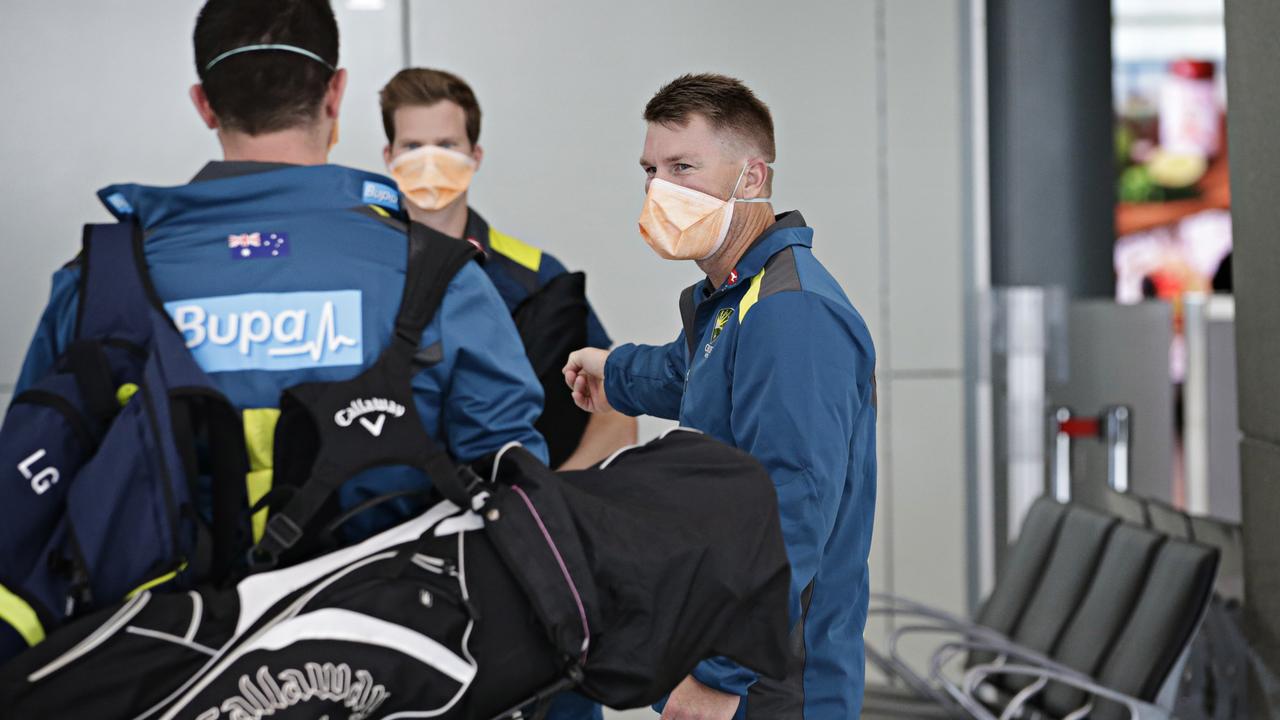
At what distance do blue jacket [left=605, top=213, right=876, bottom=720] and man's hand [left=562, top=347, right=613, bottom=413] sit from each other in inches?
0.8

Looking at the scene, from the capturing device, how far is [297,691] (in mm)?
818

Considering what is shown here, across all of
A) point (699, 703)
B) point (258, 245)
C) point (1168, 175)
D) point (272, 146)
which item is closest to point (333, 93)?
point (272, 146)

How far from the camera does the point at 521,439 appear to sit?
1138 millimetres

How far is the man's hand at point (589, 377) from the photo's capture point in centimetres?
127

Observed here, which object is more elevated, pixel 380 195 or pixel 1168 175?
pixel 1168 175

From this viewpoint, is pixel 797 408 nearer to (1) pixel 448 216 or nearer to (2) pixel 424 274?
(2) pixel 424 274

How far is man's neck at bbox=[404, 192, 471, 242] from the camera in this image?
1986 millimetres

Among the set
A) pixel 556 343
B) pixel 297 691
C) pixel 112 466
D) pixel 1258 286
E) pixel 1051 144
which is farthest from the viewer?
pixel 1051 144

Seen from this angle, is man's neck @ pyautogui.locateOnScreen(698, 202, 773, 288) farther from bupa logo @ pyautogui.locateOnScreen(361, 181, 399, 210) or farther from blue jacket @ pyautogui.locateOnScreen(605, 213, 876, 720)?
bupa logo @ pyautogui.locateOnScreen(361, 181, 399, 210)

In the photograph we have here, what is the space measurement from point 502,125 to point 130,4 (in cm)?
96

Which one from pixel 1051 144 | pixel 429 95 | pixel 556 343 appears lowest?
pixel 556 343

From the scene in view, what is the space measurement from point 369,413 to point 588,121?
5.35 ft

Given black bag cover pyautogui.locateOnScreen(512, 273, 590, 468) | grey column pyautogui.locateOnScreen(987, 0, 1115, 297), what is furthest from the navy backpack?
grey column pyautogui.locateOnScreen(987, 0, 1115, 297)

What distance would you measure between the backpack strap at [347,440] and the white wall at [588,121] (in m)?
1.50
